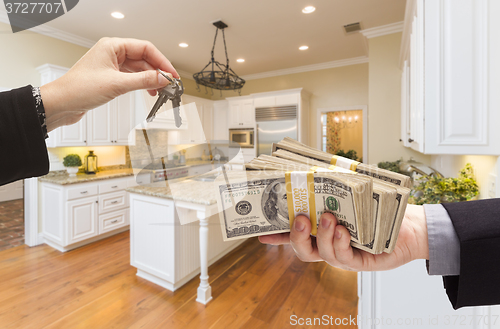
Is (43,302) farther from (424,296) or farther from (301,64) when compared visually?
(301,64)

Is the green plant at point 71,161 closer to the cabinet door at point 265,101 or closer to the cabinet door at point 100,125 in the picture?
the cabinet door at point 100,125

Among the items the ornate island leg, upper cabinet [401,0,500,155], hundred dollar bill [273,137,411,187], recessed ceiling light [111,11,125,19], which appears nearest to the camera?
hundred dollar bill [273,137,411,187]

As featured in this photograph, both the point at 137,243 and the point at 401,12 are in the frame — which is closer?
the point at 137,243

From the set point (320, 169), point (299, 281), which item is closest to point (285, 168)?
point (320, 169)

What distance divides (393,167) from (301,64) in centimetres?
292

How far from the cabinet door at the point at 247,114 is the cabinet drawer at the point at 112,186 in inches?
104

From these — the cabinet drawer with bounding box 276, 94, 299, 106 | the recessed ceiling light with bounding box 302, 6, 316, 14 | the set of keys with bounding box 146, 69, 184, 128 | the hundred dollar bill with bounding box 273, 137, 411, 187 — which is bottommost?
the hundred dollar bill with bounding box 273, 137, 411, 187

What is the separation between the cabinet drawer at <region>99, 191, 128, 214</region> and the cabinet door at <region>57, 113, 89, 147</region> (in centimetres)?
83

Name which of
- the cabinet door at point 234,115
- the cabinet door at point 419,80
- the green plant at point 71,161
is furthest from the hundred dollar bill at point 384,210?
the cabinet door at point 234,115

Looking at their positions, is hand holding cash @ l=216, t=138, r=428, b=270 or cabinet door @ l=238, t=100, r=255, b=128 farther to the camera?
cabinet door @ l=238, t=100, r=255, b=128

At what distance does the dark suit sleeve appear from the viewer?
564 millimetres

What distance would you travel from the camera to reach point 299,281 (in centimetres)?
239

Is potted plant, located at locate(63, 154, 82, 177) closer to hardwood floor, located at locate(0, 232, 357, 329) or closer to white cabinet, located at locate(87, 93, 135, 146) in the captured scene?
white cabinet, located at locate(87, 93, 135, 146)

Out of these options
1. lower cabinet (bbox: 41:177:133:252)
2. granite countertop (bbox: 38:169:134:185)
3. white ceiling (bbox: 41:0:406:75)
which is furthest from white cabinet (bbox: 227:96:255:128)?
lower cabinet (bbox: 41:177:133:252)
